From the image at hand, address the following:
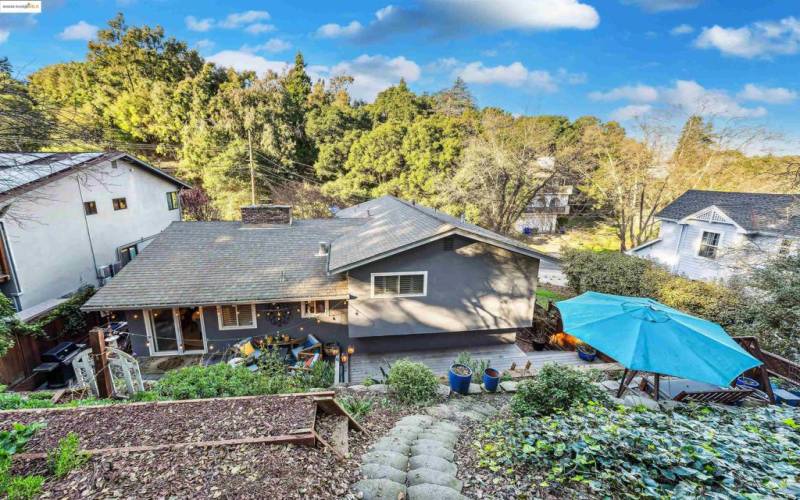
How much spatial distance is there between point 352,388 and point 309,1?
16393 mm

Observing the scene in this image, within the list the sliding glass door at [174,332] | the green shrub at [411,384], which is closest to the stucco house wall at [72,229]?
the sliding glass door at [174,332]

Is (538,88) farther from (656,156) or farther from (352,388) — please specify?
(352,388)

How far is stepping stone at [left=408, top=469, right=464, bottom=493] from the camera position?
3.53 metres

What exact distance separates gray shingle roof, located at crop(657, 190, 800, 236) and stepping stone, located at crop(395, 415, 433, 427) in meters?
17.0

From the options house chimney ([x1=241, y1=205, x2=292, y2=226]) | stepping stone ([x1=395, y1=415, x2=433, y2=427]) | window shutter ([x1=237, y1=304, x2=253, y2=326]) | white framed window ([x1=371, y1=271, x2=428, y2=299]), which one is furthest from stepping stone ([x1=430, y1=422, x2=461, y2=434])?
house chimney ([x1=241, y1=205, x2=292, y2=226])

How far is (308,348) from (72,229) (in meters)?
11.3

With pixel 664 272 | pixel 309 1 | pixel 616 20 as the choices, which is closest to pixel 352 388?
pixel 664 272

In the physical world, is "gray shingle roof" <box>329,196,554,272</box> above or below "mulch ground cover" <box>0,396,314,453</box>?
above

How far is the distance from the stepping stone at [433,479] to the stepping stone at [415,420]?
1773mm

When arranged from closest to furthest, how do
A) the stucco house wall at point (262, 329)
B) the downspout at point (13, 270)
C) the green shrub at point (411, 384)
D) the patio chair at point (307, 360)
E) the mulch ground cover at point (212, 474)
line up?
the mulch ground cover at point (212, 474) < the green shrub at point (411, 384) < the patio chair at point (307, 360) < the stucco house wall at point (262, 329) < the downspout at point (13, 270)

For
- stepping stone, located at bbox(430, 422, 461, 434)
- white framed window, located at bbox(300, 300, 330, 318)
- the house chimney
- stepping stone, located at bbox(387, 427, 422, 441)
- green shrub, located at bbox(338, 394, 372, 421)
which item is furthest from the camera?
the house chimney

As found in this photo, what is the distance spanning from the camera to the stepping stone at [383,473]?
3.60 m

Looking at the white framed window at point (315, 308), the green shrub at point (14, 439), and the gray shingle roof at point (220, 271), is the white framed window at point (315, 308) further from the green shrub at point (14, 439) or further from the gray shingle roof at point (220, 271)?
the green shrub at point (14, 439)

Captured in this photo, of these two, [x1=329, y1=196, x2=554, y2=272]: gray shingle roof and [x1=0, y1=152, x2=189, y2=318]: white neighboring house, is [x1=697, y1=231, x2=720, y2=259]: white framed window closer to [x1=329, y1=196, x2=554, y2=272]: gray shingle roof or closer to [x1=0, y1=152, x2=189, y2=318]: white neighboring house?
[x1=329, y1=196, x2=554, y2=272]: gray shingle roof
